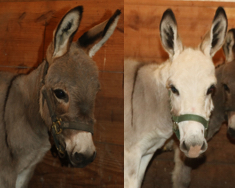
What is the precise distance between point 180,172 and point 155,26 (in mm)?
655

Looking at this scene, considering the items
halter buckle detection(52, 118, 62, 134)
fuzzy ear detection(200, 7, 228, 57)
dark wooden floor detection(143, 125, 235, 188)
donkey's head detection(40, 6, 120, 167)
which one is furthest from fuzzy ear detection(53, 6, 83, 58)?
dark wooden floor detection(143, 125, 235, 188)

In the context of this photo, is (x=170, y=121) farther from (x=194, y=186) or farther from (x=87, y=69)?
(x=87, y=69)

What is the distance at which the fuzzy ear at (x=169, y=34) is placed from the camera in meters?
0.97

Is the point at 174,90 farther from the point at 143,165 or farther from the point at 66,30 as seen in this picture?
the point at 66,30

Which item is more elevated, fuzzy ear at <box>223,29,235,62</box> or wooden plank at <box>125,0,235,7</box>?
wooden plank at <box>125,0,235,7</box>

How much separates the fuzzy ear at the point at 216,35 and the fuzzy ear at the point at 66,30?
0.52 metres

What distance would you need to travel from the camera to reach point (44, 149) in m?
1.12

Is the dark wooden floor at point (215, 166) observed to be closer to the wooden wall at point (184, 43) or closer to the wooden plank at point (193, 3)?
the wooden wall at point (184, 43)

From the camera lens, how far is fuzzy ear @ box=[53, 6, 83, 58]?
3.07 feet

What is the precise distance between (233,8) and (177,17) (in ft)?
0.81

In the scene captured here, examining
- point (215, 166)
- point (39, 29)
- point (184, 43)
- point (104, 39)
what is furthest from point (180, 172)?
point (39, 29)

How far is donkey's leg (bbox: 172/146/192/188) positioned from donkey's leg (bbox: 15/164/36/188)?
2.18ft

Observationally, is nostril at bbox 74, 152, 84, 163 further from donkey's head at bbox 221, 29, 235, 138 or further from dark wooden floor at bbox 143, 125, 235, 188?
donkey's head at bbox 221, 29, 235, 138

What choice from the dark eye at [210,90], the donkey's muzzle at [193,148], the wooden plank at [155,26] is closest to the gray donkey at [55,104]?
the wooden plank at [155,26]
